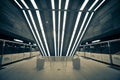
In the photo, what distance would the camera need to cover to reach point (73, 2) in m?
4.08

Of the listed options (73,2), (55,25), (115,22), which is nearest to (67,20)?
(55,25)

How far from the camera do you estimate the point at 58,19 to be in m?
5.38

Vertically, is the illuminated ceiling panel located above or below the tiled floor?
above

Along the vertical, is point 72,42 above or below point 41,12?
below

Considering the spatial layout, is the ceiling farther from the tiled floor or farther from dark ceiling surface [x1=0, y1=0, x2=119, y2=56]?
the tiled floor

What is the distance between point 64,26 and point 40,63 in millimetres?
4145

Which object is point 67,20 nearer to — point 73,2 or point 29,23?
point 73,2

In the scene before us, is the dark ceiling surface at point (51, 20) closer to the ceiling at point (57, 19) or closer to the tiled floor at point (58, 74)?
the ceiling at point (57, 19)

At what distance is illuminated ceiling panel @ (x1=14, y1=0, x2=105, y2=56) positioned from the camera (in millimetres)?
4176

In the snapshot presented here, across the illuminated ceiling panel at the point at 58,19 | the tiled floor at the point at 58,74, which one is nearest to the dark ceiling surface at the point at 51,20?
the illuminated ceiling panel at the point at 58,19

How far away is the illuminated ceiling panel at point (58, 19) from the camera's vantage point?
4.18 m

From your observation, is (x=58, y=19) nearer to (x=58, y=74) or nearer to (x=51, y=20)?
(x=51, y=20)

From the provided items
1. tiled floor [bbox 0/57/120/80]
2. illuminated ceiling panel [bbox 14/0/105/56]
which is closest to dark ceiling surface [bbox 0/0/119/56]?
illuminated ceiling panel [bbox 14/0/105/56]

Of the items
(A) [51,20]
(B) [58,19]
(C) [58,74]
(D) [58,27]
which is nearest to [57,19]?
(B) [58,19]
